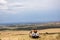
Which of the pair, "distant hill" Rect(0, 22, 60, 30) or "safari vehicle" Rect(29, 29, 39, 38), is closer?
"safari vehicle" Rect(29, 29, 39, 38)

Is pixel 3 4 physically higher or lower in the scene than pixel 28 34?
higher

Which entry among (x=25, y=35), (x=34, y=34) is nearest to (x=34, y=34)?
(x=34, y=34)

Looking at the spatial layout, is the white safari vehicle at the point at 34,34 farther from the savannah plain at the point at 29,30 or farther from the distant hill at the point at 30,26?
the distant hill at the point at 30,26

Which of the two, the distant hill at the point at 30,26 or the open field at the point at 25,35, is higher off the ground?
the distant hill at the point at 30,26

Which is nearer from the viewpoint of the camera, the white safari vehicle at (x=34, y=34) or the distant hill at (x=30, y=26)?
the white safari vehicle at (x=34, y=34)

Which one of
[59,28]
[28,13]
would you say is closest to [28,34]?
[28,13]

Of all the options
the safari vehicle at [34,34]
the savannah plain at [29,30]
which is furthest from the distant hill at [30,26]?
the safari vehicle at [34,34]

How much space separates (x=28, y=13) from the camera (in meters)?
2.85

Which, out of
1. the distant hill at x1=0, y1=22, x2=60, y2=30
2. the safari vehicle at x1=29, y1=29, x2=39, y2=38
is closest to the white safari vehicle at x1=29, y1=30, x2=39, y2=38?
the safari vehicle at x1=29, y1=29, x2=39, y2=38

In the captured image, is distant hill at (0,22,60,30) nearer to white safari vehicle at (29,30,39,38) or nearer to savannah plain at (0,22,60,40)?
savannah plain at (0,22,60,40)

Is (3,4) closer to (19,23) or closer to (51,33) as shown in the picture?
(19,23)

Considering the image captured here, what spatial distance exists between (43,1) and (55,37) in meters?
0.76

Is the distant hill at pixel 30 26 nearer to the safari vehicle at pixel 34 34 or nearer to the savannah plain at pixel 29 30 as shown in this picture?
the savannah plain at pixel 29 30

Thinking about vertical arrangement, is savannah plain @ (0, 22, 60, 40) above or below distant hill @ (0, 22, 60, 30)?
below
